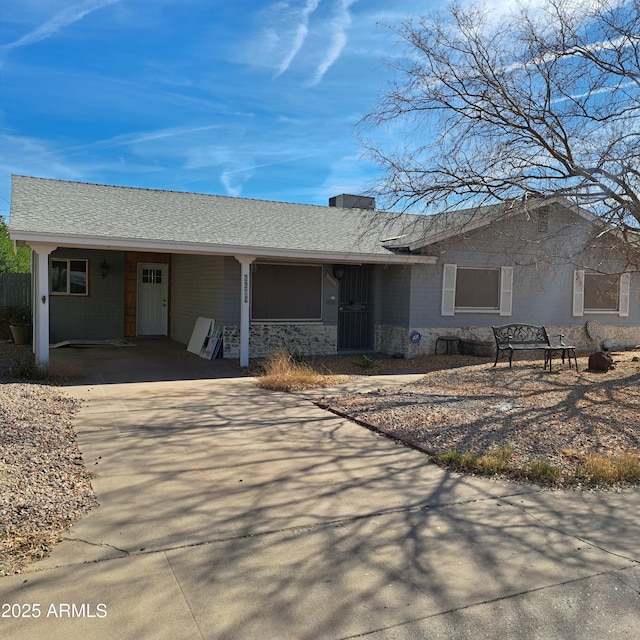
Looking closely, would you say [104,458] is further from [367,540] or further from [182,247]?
[182,247]

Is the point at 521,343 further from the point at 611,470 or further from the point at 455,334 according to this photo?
the point at 611,470

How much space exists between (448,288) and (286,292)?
4.06 m

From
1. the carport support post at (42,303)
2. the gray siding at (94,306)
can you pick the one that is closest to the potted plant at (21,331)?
the gray siding at (94,306)

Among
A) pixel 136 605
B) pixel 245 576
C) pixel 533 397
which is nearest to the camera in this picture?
pixel 136 605

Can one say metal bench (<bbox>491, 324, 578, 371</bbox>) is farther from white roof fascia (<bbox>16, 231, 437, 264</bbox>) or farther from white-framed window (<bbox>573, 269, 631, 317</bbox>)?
white-framed window (<bbox>573, 269, 631, 317</bbox>)

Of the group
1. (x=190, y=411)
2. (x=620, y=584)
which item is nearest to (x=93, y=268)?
(x=190, y=411)

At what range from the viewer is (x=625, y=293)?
56.5 ft

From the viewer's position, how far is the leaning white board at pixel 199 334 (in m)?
13.6

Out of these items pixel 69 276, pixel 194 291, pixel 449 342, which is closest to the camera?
pixel 449 342

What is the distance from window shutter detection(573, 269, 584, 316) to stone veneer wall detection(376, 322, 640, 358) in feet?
1.66

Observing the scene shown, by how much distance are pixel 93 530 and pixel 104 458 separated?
5.42ft

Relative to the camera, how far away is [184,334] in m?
15.7

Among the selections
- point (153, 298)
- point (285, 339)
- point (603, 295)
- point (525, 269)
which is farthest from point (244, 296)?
point (603, 295)

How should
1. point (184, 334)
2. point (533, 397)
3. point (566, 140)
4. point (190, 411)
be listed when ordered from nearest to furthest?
point (190, 411) → point (533, 397) → point (566, 140) → point (184, 334)
